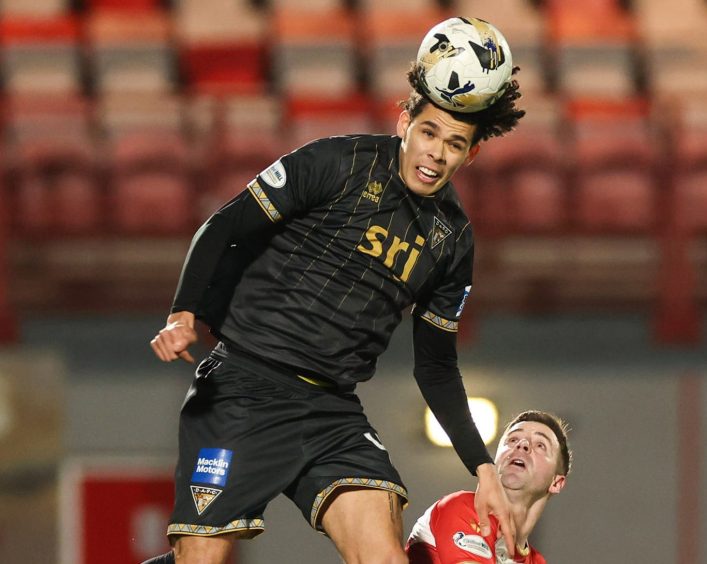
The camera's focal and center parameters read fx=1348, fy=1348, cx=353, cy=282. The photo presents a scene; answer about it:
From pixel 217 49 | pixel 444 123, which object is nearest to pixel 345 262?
pixel 444 123

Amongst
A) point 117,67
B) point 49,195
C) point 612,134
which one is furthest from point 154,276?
point 612,134

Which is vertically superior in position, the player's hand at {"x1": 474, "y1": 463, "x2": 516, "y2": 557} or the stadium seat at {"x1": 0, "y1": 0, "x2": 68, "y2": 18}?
the stadium seat at {"x1": 0, "y1": 0, "x2": 68, "y2": 18}

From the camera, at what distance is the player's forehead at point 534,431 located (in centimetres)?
364

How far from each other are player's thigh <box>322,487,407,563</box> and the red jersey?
205 mm

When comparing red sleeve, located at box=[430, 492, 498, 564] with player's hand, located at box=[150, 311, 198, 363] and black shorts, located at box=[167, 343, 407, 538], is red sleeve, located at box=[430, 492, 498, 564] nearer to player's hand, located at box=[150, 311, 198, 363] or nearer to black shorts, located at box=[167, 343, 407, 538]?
black shorts, located at box=[167, 343, 407, 538]

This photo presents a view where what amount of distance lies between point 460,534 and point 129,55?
4.78m

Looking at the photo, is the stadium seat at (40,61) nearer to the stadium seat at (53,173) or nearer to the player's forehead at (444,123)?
the stadium seat at (53,173)

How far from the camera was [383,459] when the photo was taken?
10.7 ft

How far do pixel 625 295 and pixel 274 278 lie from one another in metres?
3.32

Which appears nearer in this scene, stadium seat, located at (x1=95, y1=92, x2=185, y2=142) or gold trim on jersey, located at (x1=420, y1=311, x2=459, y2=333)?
gold trim on jersey, located at (x1=420, y1=311, x2=459, y2=333)

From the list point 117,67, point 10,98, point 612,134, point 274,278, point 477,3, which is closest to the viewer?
point 274,278

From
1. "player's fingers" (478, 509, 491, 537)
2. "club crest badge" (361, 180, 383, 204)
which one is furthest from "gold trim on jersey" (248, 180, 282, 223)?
"player's fingers" (478, 509, 491, 537)

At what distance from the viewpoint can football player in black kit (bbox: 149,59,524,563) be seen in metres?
3.14

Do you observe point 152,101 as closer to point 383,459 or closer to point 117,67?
point 117,67
